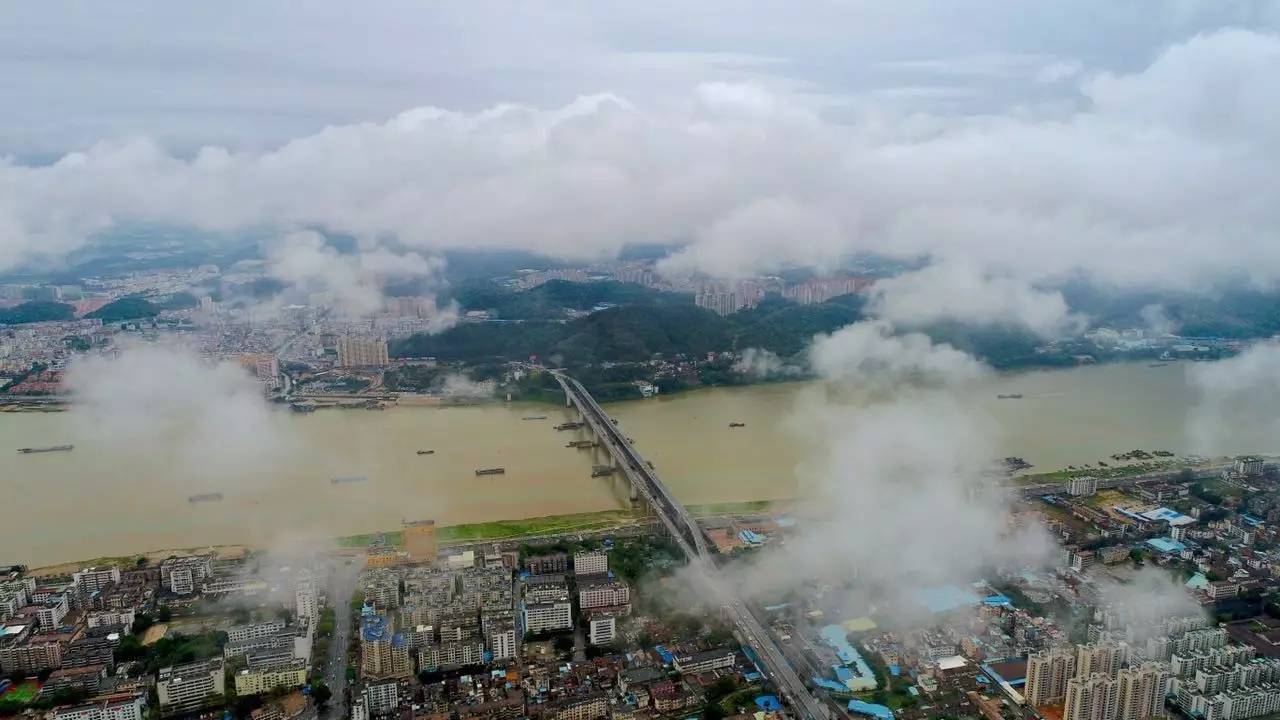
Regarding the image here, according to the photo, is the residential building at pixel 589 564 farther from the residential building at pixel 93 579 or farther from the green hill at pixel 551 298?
the green hill at pixel 551 298

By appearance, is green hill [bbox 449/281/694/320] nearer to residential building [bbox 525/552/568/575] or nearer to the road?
residential building [bbox 525/552/568/575]

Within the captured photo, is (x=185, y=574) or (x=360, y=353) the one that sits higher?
(x=360, y=353)

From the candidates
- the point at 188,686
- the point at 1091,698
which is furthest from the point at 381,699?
the point at 1091,698

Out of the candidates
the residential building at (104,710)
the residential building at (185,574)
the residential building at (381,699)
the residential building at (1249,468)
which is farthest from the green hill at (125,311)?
the residential building at (1249,468)

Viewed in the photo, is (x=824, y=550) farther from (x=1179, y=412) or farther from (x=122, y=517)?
(x=1179, y=412)

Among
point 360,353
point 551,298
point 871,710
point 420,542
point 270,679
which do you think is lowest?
point 871,710

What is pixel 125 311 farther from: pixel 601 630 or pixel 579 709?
pixel 579 709
